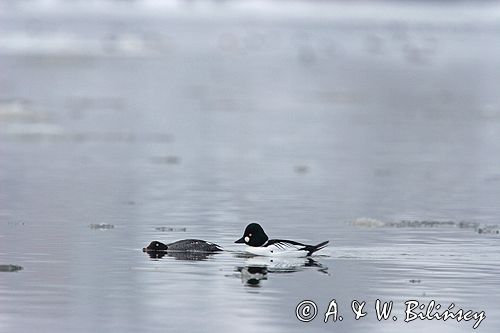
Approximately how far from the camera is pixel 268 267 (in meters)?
14.0

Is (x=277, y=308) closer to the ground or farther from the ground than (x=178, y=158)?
closer to the ground

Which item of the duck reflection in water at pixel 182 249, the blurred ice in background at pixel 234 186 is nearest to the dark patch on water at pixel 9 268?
the blurred ice in background at pixel 234 186

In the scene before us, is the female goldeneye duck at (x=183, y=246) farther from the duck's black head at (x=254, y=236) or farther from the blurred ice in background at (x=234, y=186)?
the duck's black head at (x=254, y=236)

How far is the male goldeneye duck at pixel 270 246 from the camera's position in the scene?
14234 mm

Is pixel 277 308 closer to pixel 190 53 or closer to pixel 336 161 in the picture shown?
pixel 336 161

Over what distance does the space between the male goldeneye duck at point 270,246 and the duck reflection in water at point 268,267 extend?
65mm

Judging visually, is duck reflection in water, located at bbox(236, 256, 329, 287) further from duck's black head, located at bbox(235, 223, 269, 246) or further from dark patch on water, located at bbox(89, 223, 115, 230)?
dark patch on water, located at bbox(89, 223, 115, 230)

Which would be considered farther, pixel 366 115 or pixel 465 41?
pixel 465 41

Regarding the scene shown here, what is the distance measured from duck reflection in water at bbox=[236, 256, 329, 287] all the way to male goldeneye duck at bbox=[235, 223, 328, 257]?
65 millimetres

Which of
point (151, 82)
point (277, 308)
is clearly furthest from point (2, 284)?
point (151, 82)

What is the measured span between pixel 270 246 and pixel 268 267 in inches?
Answer: 13.4

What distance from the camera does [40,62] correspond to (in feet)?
188

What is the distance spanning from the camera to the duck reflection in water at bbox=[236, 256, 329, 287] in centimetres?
1340

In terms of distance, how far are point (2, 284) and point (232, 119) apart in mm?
22153
